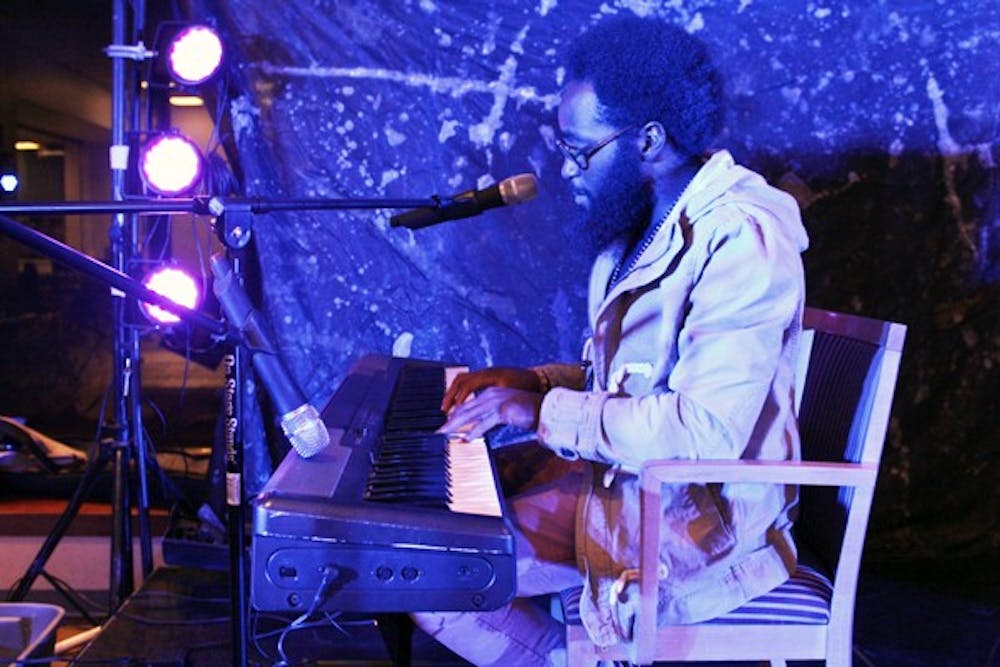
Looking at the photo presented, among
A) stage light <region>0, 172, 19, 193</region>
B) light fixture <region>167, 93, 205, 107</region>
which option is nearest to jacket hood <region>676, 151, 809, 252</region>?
stage light <region>0, 172, 19, 193</region>

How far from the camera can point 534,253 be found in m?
3.42

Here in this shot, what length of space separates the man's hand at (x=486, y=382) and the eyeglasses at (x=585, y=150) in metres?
0.55

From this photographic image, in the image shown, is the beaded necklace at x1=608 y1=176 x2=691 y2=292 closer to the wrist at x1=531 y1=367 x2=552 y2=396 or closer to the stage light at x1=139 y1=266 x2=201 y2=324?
the wrist at x1=531 y1=367 x2=552 y2=396

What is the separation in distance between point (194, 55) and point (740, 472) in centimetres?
230

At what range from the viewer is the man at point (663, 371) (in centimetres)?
170

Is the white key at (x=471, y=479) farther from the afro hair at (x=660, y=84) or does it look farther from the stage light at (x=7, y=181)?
the stage light at (x=7, y=181)

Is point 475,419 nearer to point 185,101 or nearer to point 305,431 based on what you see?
point 305,431

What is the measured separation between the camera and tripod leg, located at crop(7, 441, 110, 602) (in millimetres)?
2939

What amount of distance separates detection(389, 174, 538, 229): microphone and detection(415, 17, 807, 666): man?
17 cm

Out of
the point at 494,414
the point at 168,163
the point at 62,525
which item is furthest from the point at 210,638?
the point at 494,414

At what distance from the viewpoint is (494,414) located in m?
1.85

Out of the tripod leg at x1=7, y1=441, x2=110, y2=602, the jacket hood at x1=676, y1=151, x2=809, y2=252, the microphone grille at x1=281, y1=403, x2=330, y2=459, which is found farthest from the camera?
the tripod leg at x1=7, y1=441, x2=110, y2=602

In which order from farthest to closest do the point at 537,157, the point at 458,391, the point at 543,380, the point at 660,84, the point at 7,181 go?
the point at 537,157
the point at 7,181
the point at 543,380
the point at 458,391
the point at 660,84

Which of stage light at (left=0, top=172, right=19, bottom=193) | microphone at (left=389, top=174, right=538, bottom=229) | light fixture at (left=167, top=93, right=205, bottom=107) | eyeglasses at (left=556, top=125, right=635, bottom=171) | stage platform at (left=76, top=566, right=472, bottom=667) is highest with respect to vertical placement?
light fixture at (left=167, top=93, right=205, bottom=107)
